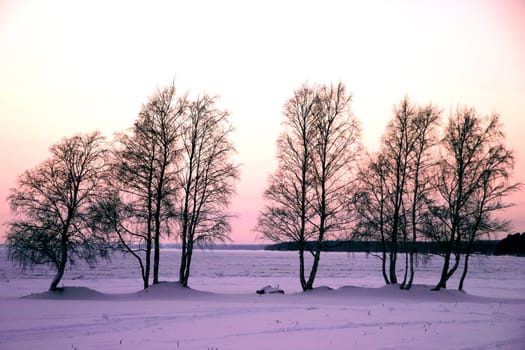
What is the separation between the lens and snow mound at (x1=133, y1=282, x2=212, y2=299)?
23.2 m

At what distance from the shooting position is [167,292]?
23.6 metres

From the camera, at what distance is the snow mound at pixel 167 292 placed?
913 inches

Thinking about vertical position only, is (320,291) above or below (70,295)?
above

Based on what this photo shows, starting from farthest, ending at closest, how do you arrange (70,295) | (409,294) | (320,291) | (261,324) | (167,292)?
(320,291), (409,294), (70,295), (167,292), (261,324)

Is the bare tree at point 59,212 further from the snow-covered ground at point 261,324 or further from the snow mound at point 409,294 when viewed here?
the snow mound at point 409,294

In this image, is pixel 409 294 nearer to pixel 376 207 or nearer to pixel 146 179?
pixel 376 207

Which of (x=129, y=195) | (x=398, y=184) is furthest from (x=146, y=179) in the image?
(x=398, y=184)

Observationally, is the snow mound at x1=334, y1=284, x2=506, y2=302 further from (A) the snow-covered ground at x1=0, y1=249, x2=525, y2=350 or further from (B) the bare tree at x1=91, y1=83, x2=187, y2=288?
(B) the bare tree at x1=91, y1=83, x2=187, y2=288

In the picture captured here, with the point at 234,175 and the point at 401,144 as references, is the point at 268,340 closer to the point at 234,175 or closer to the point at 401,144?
the point at 234,175

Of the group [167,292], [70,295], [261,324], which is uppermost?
[261,324]

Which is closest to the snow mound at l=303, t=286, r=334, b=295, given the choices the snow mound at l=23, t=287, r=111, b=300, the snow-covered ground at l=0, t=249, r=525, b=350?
the snow-covered ground at l=0, t=249, r=525, b=350

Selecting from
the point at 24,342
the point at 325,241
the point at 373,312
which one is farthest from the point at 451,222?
the point at 24,342

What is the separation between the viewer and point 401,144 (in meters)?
26.5

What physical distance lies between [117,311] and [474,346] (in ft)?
42.2
